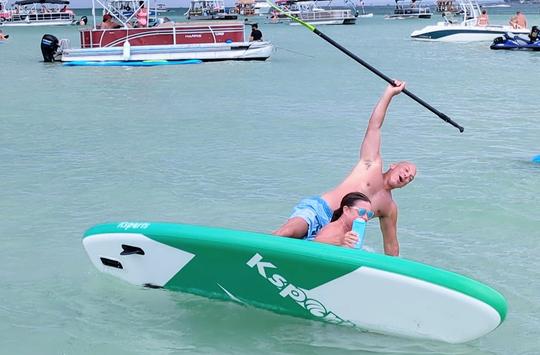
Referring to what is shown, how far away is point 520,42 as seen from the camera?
3272cm

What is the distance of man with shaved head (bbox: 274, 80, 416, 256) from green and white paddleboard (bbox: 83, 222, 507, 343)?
0.43 metres

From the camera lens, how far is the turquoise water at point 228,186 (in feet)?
18.5

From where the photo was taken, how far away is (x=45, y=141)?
43.0ft

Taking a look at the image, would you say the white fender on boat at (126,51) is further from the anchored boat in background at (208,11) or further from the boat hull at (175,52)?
the anchored boat in background at (208,11)

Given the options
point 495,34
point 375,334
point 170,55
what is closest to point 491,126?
point 375,334

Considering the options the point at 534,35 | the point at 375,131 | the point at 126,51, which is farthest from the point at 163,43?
the point at 375,131

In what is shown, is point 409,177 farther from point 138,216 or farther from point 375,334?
point 138,216

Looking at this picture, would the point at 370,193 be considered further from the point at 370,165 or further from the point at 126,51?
the point at 126,51

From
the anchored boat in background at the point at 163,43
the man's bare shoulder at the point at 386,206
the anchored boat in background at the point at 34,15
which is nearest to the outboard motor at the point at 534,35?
the anchored boat in background at the point at 163,43

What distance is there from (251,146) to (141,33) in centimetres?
1528

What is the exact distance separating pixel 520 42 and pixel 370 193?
95.0ft

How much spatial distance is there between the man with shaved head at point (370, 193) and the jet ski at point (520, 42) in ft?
90.2

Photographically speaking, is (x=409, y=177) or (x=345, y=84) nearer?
(x=409, y=177)

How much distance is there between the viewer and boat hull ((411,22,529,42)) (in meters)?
37.4
